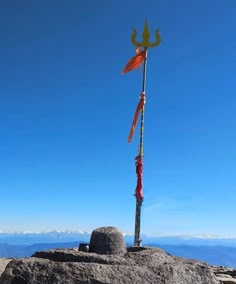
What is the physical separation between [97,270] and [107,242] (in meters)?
2.07

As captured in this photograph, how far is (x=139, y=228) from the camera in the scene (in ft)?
81.5

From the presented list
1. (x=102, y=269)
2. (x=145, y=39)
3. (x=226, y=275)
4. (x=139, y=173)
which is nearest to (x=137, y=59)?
(x=145, y=39)

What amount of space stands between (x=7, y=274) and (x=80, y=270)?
193cm

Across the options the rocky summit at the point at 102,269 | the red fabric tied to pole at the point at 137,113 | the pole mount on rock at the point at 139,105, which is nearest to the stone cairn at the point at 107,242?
the rocky summit at the point at 102,269

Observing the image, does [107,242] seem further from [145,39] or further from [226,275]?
[145,39]

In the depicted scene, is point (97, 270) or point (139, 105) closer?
point (97, 270)

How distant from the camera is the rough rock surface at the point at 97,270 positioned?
463 inches

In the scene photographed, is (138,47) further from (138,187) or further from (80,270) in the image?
(80,270)

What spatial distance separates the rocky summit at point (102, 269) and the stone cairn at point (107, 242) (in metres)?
0.26

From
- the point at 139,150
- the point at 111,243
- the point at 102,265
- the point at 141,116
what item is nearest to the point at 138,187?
the point at 139,150

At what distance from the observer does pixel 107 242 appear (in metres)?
13.9

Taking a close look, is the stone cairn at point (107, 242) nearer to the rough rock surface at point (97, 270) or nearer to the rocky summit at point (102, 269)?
the rocky summit at point (102, 269)

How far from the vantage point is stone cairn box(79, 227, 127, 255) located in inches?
545

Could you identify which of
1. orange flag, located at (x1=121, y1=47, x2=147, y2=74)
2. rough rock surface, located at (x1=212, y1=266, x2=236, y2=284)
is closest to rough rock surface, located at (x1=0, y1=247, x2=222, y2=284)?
rough rock surface, located at (x1=212, y1=266, x2=236, y2=284)
